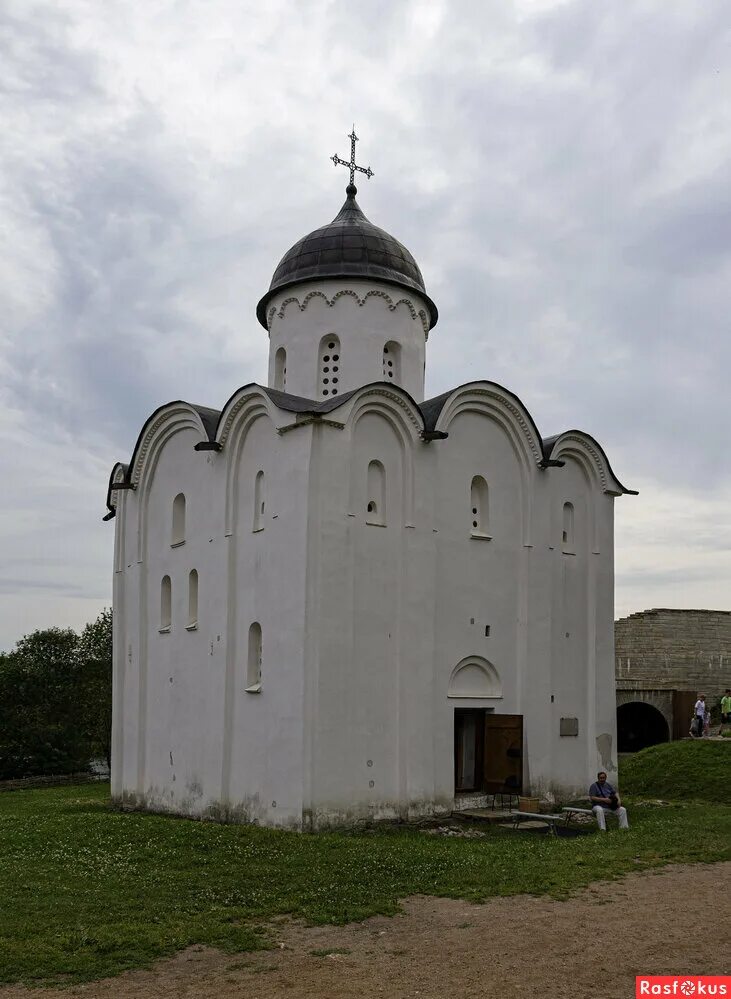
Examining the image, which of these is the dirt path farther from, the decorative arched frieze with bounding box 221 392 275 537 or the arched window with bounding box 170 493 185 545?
the arched window with bounding box 170 493 185 545

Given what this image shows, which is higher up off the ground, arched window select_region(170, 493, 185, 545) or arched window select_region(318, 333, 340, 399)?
arched window select_region(318, 333, 340, 399)

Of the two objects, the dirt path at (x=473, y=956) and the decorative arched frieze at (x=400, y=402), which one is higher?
the decorative arched frieze at (x=400, y=402)

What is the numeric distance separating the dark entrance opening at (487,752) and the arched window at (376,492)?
3.68 metres

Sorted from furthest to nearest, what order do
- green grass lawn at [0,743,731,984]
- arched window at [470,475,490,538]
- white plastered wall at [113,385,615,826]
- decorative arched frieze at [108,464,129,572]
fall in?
→ decorative arched frieze at [108,464,129,572]
arched window at [470,475,490,538]
white plastered wall at [113,385,615,826]
green grass lawn at [0,743,731,984]

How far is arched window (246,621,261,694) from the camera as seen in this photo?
15.6 meters

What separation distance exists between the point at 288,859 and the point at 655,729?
19279mm

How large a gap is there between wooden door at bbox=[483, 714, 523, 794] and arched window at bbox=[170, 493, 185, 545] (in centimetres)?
673

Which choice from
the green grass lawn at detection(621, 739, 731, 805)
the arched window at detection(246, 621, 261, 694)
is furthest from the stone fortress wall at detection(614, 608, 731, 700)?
the arched window at detection(246, 621, 261, 694)

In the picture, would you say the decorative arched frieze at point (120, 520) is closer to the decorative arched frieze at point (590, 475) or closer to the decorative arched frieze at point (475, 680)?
the decorative arched frieze at point (475, 680)

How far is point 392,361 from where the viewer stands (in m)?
18.6

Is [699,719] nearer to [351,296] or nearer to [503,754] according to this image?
[503,754]

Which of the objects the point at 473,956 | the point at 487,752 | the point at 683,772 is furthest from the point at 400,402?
the point at 473,956

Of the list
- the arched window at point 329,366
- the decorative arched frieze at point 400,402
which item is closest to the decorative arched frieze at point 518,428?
the decorative arched frieze at point 400,402

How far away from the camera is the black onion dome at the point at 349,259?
61.0 ft
